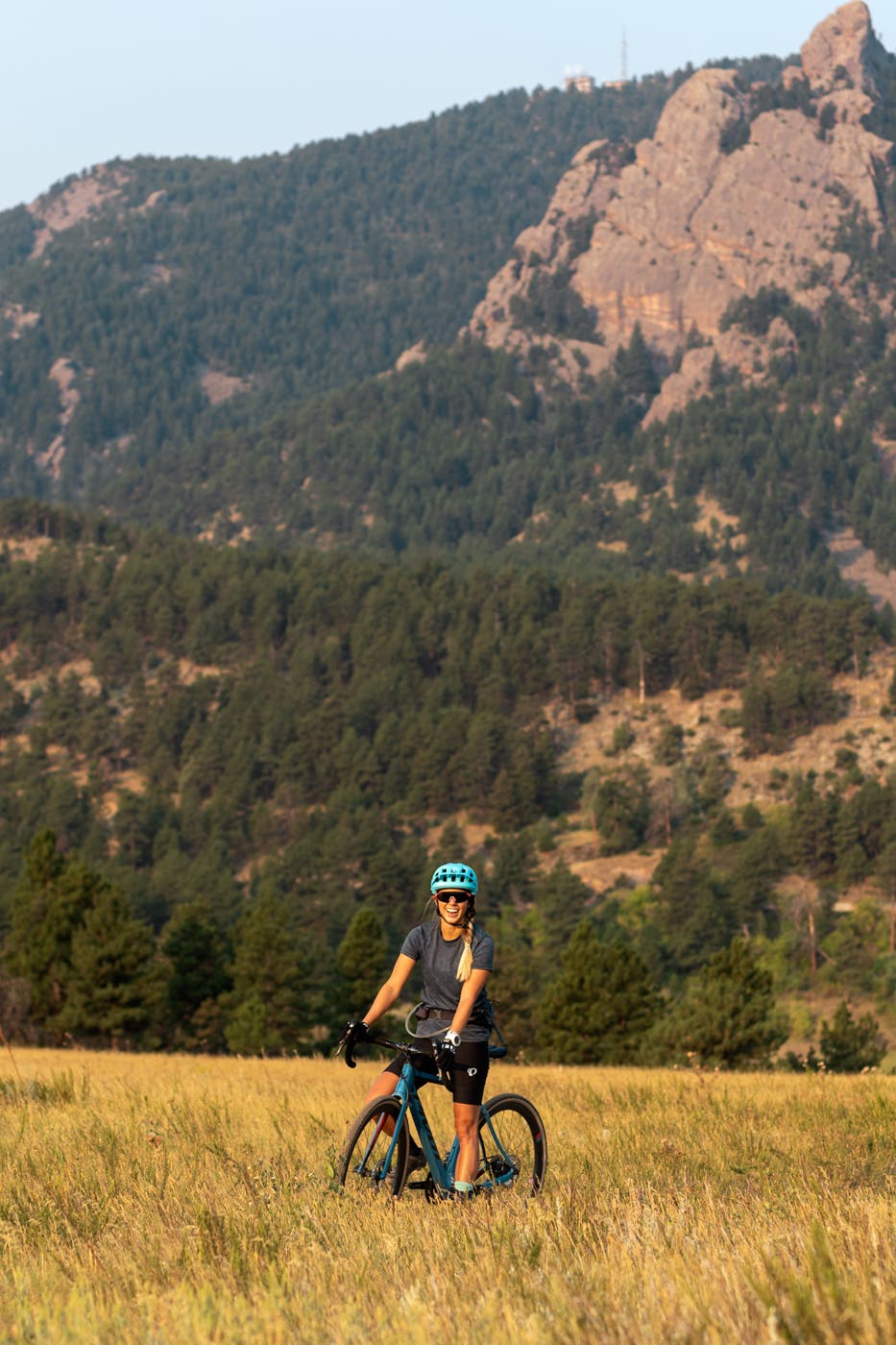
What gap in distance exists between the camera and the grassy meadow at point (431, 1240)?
5344mm

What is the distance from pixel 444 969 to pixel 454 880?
534mm

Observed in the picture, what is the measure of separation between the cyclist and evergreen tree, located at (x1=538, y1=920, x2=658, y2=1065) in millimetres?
46300

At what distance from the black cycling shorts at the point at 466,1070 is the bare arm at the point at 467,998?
157 mm

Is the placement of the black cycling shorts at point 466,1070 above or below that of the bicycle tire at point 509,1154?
above

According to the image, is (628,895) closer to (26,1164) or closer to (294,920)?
(294,920)

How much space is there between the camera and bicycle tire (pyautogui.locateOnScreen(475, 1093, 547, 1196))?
964 cm

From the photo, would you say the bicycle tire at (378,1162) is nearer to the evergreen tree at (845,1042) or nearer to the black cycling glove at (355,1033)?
the black cycling glove at (355,1033)

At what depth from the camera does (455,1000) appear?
9.38 metres

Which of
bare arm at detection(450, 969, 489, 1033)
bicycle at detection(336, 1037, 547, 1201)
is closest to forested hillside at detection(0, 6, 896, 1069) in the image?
bicycle at detection(336, 1037, 547, 1201)

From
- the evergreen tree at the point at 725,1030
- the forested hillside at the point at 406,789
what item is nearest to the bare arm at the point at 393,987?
the evergreen tree at the point at 725,1030

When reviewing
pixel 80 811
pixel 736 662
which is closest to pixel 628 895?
pixel 736 662

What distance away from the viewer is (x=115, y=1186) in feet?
30.0

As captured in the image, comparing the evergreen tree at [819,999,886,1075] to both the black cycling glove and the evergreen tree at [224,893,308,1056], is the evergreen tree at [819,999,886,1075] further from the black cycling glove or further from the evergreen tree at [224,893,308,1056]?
the black cycling glove

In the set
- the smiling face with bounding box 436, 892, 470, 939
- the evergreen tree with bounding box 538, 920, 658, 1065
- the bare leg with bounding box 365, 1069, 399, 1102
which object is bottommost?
the evergreen tree with bounding box 538, 920, 658, 1065
